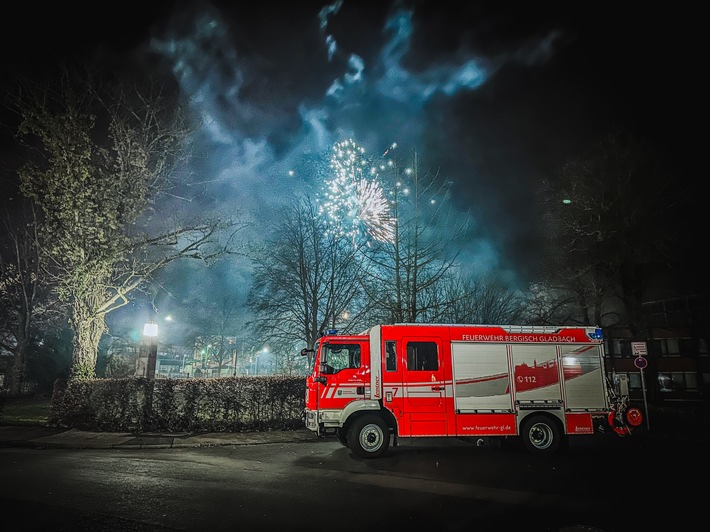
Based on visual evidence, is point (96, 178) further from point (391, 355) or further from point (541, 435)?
point (541, 435)

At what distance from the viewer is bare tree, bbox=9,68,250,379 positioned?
1633 cm

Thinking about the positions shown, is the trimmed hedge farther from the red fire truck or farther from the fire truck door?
the fire truck door

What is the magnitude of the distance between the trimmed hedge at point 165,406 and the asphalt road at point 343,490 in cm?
307

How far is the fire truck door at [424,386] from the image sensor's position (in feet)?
35.4

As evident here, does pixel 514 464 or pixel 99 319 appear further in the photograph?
pixel 99 319

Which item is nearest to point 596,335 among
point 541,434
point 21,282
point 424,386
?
point 541,434

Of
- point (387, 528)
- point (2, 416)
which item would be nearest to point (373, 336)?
point (387, 528)

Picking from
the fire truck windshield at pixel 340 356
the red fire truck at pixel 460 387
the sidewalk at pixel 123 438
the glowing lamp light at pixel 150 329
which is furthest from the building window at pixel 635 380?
the glowing lamp light at pixel 150 329

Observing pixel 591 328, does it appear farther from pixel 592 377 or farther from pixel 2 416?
pixel 2 416

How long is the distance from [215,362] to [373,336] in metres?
50.1

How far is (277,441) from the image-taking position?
12.9 meters

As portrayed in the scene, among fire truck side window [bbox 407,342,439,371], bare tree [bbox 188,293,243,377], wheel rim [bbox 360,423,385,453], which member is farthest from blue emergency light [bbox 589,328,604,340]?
bare tree [bbox 188,293,243,377]

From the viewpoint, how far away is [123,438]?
12.7 meters

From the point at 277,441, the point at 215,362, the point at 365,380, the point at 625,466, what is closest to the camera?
the point at 625,466
